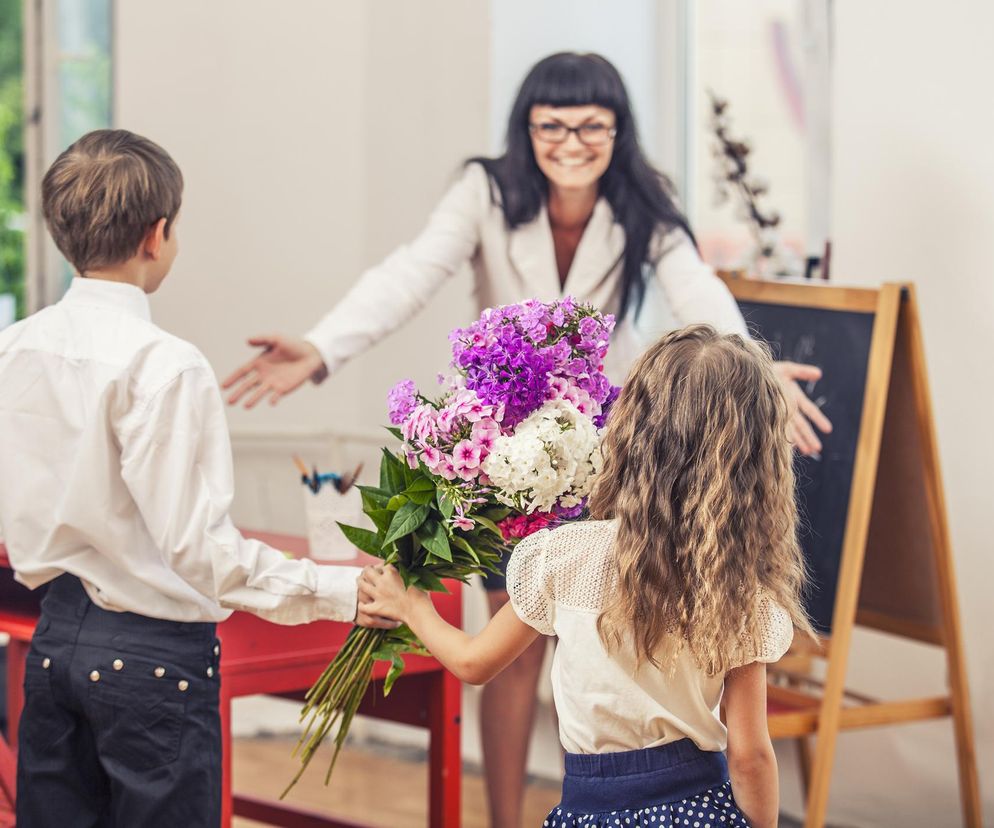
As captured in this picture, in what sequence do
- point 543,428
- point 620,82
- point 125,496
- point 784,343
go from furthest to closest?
1. point 784,343
2. point 620,82
3. point 125,496
4. point 543,428

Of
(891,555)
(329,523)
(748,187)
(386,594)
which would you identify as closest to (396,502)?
(386,594)

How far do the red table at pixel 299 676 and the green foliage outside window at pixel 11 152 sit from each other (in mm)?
8432

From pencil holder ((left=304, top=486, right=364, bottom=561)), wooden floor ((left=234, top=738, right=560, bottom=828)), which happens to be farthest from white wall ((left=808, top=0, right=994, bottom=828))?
pencil holder ((left=304, top=486, right=364, bottom=561))

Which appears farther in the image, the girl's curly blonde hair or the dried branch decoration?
the dried branch decoration

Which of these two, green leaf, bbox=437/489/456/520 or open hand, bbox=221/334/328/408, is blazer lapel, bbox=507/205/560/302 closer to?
open hand, bbox=221/334/328/408

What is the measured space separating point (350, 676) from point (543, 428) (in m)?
0.51

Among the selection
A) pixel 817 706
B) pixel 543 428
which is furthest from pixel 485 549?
pixel 817 706

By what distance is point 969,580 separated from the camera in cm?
298

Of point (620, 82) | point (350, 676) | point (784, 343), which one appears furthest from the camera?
point (784, 343)

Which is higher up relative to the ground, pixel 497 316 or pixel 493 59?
pixel 493 59

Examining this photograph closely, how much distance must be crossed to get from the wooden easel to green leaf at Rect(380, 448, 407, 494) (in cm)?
120

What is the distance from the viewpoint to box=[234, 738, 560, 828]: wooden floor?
3.39m

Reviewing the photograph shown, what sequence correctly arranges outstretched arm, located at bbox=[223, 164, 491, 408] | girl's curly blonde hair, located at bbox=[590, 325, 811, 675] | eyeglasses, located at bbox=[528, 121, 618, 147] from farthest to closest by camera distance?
eyeglasses, located at bbox=[528, 121, 618, 147] < outstretched arm, located at bbox=[223, 164, 491, 408] < girl's curly blonde hair, located at bbox=[590, 325, 811, 675]

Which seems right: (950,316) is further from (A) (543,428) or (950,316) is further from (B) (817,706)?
(A) (543,428)
